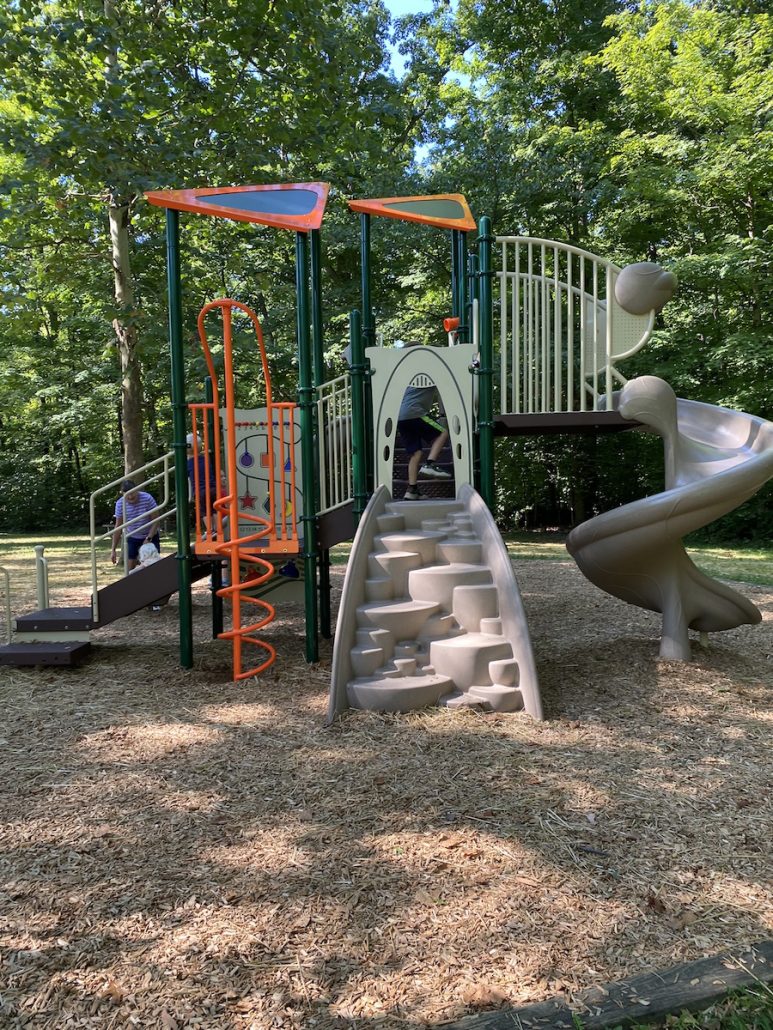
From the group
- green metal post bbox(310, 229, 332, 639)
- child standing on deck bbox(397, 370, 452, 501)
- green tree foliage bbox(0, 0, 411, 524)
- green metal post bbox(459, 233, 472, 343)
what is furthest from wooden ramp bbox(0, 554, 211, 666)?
green tree foliage bbox(0, 0, 411, 524)

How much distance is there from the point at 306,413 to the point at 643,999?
4455 mm

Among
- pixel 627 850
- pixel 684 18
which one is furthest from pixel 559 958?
pixel 684 18

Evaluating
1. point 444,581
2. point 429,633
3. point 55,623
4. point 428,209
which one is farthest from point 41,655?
point 428,209

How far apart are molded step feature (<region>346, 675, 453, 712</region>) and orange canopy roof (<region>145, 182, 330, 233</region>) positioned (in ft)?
A: 11.0

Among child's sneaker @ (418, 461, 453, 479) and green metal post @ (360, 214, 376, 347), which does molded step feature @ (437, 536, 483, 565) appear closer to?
child's sneaker @ (418, 461, 453, 479)

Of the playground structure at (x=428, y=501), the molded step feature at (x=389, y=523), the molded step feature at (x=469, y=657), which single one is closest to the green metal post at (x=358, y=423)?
the playground structure at (x=428, y=501)

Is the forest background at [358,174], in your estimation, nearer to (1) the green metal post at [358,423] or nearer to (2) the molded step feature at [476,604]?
(1) the green metal post at [358,423]

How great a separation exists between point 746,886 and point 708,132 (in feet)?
58.1

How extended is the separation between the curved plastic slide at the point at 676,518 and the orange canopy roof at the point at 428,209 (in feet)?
6.62

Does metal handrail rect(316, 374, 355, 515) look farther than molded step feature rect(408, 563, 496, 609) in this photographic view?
Yes

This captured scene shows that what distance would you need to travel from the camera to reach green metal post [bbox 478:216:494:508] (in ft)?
18.8

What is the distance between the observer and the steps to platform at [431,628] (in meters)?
4.62

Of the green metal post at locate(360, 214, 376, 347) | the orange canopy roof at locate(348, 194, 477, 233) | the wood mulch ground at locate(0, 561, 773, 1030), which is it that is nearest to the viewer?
the wood mulch ground at locate(0, 561, 773, 1030)

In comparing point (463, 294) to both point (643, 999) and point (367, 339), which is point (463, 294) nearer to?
point (367, 339)
